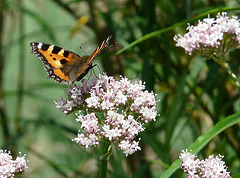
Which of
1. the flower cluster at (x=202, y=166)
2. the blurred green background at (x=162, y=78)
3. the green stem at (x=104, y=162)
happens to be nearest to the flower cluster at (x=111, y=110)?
the green stem at (x=104, y=162)

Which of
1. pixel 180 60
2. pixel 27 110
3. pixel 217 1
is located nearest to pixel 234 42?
pixel 180 60

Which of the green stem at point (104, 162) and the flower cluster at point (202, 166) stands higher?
the green stem at point (104, 162)

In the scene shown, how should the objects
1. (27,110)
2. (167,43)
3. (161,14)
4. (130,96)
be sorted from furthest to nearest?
(27,110) < (161,14) < (167,43) < (130,96)

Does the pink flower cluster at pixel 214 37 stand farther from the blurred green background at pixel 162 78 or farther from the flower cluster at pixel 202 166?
the flower cluster at pixel 202 166

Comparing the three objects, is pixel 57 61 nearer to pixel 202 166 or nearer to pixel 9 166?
pixel 9 166

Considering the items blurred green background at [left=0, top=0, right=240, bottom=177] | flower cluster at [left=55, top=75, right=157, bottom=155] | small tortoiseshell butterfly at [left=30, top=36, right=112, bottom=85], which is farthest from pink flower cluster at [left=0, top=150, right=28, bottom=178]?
blurred green background at [left=0, top=0, right=240, bottom=177]

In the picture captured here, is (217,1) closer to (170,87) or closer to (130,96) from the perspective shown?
(170,87)
